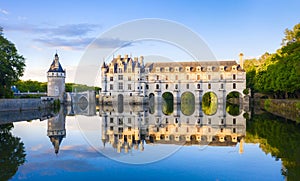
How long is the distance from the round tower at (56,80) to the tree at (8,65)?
11860 mm

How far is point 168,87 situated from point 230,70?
961cm

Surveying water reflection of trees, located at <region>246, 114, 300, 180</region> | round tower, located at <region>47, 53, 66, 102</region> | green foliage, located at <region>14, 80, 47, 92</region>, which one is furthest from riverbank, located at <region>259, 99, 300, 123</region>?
green foliage, located at <region>14, 80, 47, 92</region>

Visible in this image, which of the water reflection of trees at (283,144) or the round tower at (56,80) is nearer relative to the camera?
the water reflection of trees at (283,144)

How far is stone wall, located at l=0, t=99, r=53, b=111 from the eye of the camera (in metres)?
27.4

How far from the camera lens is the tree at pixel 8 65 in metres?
27.8

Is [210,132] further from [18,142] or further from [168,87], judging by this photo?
[168,87]

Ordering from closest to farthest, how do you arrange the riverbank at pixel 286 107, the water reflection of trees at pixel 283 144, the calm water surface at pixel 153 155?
the calm water surface at pixel 153 155 → the water reflection of trees at pixel 283 144 → the riverbank at pixel 286 107

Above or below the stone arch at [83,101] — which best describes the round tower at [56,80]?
above

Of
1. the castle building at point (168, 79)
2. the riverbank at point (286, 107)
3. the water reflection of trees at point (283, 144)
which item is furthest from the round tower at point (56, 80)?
the water reflection of trees at point (283, 144)

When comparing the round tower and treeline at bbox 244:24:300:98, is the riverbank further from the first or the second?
the round tower

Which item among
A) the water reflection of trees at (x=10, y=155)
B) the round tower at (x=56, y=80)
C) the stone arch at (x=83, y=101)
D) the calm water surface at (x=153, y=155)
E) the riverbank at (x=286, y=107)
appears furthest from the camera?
the stone arch at (x=83, y=101)

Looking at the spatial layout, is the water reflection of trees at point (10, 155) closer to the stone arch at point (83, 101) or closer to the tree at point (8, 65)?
the tree at point (8, 65)

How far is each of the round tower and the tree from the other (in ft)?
38.9

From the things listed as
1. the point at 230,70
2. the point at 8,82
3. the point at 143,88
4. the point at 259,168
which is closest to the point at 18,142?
the point at 259,168
